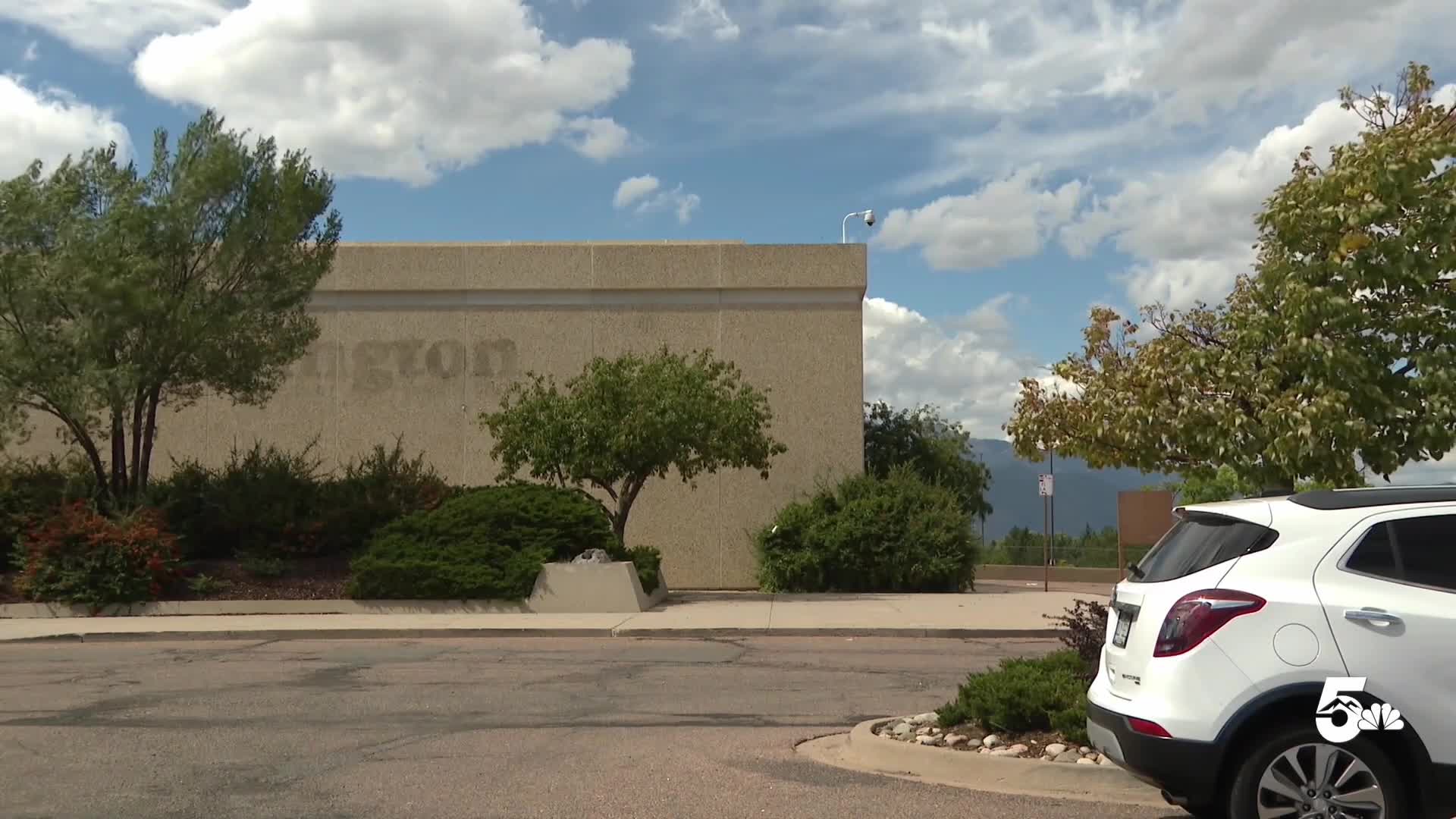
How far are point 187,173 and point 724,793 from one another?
64.5 feet

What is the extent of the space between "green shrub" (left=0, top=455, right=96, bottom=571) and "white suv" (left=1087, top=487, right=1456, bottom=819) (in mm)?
21489

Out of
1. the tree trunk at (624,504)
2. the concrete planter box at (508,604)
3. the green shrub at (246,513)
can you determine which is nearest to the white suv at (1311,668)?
the concrete planter box at (508,604)

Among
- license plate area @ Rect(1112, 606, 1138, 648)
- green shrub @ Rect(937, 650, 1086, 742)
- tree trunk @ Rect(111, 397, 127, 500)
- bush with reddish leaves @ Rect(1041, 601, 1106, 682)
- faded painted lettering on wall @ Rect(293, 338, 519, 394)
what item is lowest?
green shrub @ Rect(937, 650, 1086, 742)

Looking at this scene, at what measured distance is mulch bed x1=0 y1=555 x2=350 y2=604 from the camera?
2208cm

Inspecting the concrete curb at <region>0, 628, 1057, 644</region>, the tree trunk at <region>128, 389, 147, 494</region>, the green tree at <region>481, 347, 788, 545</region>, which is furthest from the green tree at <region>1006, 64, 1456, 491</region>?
the tree trunk at <region>128, 389, 147, 494</region>

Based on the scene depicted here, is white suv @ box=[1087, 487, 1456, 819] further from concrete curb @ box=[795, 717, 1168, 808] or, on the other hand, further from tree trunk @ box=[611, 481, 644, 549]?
tree trunk @ box=[611, 481, 644, 549]

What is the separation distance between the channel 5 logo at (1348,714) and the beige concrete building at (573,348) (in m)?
27.0

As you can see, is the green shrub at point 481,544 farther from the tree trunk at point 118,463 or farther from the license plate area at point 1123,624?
the license plate area at point 1123,624

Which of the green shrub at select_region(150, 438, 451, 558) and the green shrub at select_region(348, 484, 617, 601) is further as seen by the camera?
the green shrub at select_region(150, 438, 451, 558)

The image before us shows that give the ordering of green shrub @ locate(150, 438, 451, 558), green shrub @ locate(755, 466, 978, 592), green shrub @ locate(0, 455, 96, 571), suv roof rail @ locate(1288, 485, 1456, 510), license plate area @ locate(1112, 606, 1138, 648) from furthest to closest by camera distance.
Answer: green shrub @ locate(755, 466, 978, 592) < green shrub @ locate(150, 438, 451, 558) < green shrub @ locate(0, 455, 96, 571) < license plate area @ locate(1112, 606, 1138, 648) < suv roof rail @ locate(1288, 485, 1456, 510)

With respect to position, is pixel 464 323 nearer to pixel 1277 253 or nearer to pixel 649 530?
pixel 649 530

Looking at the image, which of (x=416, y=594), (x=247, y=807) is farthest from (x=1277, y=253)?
(x=416, y=594)

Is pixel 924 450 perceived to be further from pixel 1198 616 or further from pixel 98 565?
pixel 1198 616

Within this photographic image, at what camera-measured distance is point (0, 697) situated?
1216 cm
